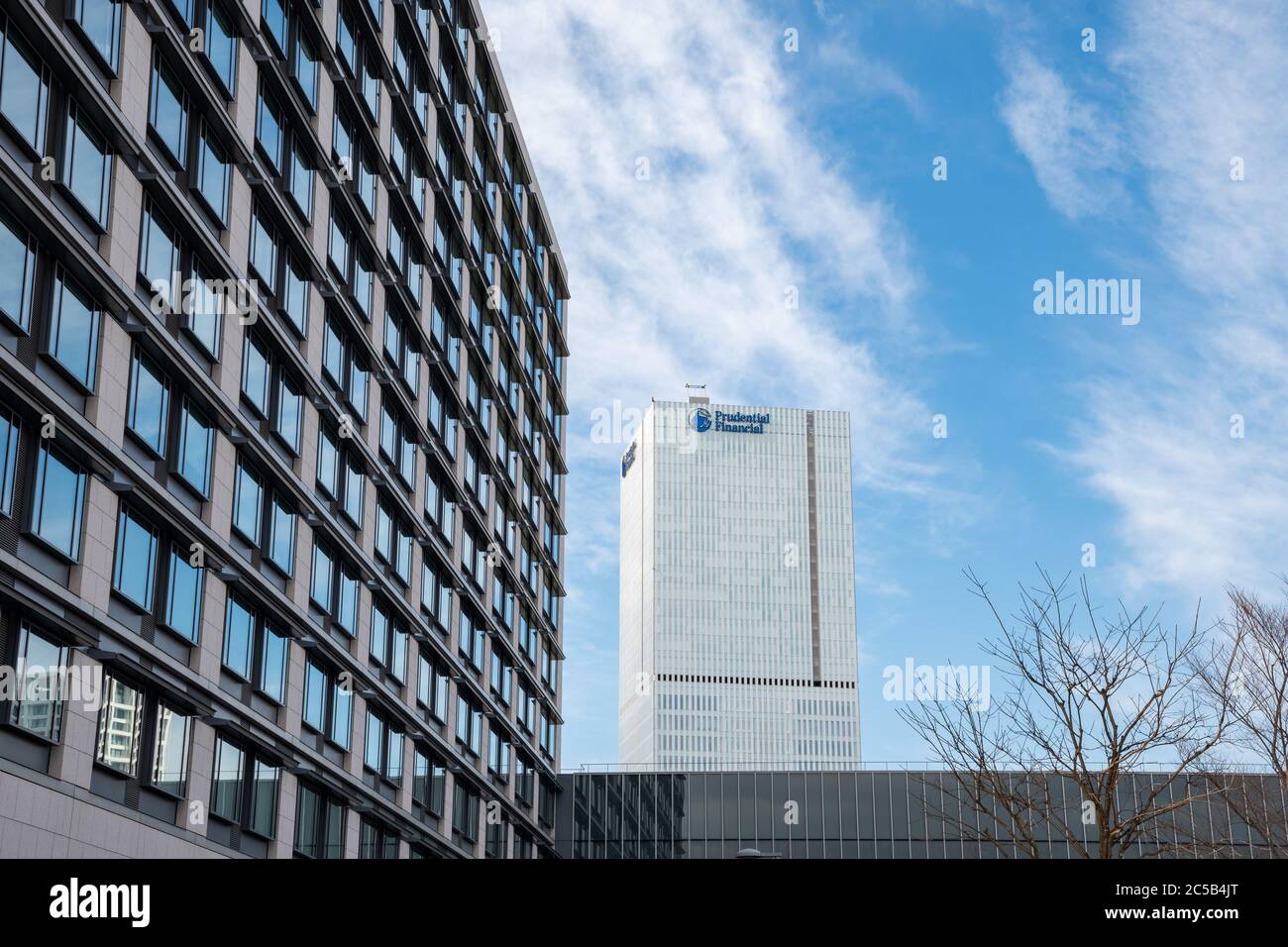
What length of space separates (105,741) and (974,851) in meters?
58.4

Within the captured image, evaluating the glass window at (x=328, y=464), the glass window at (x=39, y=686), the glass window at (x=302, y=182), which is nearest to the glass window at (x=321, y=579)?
the glass window at (x=328, y=464)

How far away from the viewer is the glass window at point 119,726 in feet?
94.0

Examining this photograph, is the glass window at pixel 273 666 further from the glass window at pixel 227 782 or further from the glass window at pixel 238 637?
the glass window at pixel 227 782

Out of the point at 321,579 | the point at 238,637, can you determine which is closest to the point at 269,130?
the point at 321,579

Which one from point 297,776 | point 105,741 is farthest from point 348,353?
point 105,741

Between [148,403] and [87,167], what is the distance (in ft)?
17.5

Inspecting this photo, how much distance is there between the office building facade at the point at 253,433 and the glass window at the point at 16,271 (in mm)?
58

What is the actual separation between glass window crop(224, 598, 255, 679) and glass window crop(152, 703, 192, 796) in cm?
285

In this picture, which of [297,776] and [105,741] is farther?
[297,776]

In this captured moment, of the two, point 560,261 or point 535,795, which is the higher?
point 560,261
